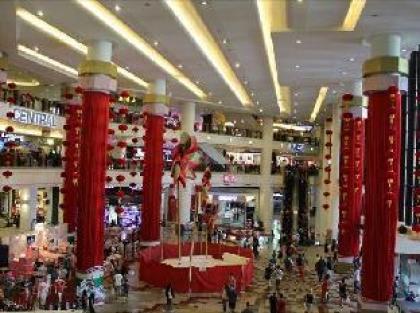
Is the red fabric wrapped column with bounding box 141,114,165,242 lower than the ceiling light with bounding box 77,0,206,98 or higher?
lower

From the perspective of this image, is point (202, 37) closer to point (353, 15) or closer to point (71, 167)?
point (353, 15)

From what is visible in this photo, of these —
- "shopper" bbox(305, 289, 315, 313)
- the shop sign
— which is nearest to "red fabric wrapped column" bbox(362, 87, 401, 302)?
"shopper" bbox(305, 289, 315, 313)

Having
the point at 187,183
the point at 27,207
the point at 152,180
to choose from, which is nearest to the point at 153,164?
the point at 152,180

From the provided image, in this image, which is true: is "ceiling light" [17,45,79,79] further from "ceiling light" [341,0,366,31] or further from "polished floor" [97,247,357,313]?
"ceiling light" [341,0,366,31]

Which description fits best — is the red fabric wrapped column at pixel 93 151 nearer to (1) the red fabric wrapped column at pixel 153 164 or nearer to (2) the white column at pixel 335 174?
(1) the red fabric wrapped column at pixel 153 164

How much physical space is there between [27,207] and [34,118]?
12.1 ft

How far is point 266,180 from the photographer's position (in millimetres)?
36906

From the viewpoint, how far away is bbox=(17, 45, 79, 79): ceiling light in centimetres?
1855

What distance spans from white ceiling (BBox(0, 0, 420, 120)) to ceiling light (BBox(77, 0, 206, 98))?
21 centimetres

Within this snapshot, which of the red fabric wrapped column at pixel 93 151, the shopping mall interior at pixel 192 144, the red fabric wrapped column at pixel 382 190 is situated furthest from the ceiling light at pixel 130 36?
the red fabric wrapped column at pixel 382 190

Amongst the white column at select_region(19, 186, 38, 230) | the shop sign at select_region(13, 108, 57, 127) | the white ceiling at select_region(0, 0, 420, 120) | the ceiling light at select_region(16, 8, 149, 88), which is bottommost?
the white column at select_region(19, 186, 38, 230)

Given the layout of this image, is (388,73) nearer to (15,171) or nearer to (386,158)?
(386,158)

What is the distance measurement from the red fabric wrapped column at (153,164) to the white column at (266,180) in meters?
14.9

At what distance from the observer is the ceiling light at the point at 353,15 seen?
1284 cm
